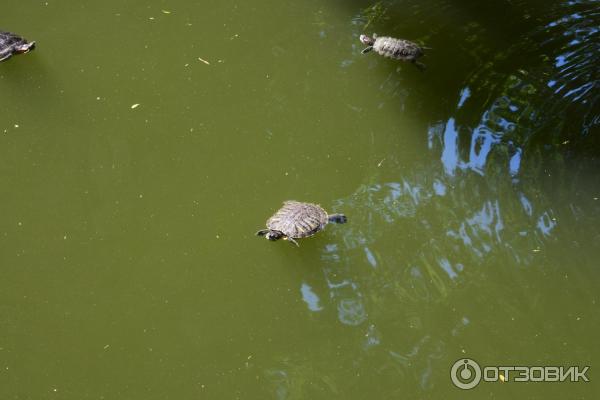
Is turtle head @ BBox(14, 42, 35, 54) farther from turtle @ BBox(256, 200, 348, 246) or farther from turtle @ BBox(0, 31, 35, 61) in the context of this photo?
turtle @ BBox(256, 200, 348, 246)

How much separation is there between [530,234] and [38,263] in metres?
2.86

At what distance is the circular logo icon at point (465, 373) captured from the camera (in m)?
2.71

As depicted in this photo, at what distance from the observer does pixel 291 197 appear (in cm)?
331

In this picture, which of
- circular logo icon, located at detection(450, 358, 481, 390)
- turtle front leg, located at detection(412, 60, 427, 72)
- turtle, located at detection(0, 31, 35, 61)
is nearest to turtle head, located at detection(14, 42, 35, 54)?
turtle, located at detection(0, 31, 35, 61)

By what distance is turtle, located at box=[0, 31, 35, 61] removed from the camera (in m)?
3.86

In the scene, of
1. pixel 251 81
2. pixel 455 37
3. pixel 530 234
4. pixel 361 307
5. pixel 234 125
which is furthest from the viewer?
pixel 455 37

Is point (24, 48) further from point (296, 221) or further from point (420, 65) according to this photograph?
point (420, 65)

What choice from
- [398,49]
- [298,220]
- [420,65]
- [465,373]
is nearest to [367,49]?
[398,49]

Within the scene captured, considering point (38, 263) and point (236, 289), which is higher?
point (38, 263)

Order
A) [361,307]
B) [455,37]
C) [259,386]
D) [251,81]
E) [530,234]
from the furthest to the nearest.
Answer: [455,37]
[251,81]
[530,234]
[361,307]
[259,386]

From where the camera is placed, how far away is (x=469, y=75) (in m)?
3.96

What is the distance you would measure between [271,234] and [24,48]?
2474mm

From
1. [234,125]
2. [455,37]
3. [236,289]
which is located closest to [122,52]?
[234,125]

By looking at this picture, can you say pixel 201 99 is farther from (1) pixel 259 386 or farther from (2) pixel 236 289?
(1) pixel 259 386
